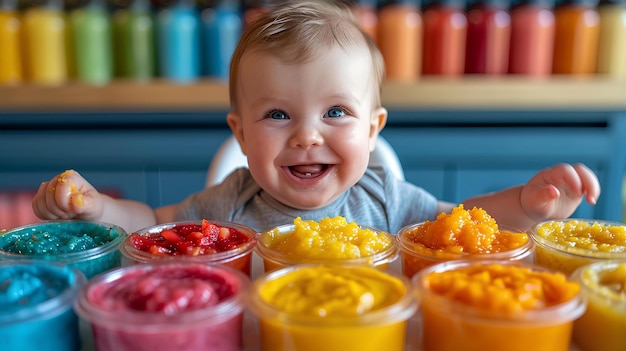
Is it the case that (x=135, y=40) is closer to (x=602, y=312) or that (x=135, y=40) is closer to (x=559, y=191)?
(x=559, y=191)

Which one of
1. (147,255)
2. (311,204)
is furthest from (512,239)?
(147,255)

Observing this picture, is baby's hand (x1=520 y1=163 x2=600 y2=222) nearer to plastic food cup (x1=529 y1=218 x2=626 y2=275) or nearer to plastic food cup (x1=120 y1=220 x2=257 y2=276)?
plastic food cup (x1=529 y1=218 x2=626 y2=275)

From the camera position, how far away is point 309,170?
1.25 m

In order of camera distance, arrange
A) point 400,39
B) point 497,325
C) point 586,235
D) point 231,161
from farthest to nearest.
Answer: point 400,39 → point 231,161 → point 586,235 → point 497,325

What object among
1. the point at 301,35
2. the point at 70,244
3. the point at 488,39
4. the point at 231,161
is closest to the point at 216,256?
the point at 70,244

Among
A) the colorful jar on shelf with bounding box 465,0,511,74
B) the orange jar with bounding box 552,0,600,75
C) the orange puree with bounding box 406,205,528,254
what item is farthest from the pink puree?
the orange jar with bounding box 552,0,600,75

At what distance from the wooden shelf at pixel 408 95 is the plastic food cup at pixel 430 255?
175 centimetres

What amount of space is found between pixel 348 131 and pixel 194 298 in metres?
0.59

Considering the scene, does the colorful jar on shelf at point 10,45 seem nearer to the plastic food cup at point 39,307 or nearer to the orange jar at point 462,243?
the plastic food cup at point 39,307

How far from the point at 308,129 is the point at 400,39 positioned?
178 centimetres

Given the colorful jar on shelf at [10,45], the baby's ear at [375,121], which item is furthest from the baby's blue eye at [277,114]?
the colorful jar on shelf at [10,45]

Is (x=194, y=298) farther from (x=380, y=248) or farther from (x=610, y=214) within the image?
(x=610, y=214)

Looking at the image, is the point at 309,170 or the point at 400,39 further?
the point at 400,39

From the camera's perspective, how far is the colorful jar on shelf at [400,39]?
9.10 feet
